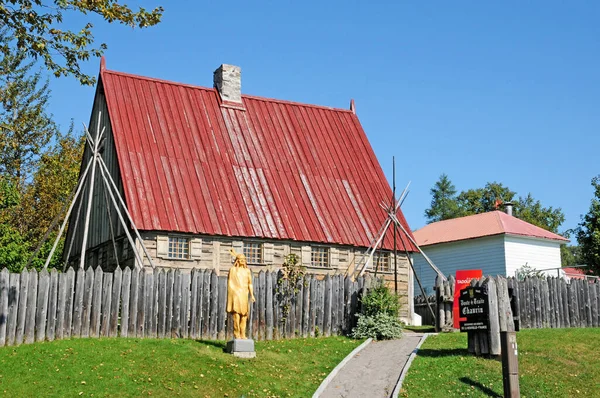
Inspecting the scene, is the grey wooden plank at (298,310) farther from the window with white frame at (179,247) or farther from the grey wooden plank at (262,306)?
the window with white frame at (179,247)

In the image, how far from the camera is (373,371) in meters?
20.2

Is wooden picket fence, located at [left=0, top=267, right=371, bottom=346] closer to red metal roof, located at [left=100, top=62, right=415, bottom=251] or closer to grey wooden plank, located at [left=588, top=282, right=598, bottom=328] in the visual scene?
red metal roof, located at [left=100, top=62, right=415, bottom=251]

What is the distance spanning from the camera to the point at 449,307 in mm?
27938

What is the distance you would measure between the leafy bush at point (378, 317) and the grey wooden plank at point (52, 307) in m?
9.62

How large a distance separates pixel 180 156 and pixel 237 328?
44.0 feet

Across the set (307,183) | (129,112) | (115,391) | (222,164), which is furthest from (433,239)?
(115,391)

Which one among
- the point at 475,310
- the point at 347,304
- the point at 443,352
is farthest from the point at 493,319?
the point at 347,304

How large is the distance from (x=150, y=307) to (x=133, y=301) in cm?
53

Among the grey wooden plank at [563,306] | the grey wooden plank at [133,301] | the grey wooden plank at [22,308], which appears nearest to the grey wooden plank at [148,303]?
the grey wooden plank at [133,301]

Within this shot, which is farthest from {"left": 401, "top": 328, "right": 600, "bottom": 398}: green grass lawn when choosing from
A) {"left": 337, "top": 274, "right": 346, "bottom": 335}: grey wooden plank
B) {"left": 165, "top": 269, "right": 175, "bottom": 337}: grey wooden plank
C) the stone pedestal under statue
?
{"left": 165, "top": 269, "right": 175, "bottom": 337}: grey wooden plank

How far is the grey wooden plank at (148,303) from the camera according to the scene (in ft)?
73.5

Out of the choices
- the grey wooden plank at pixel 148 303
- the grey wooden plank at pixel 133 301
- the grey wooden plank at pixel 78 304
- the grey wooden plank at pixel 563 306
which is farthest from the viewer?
the grey wooden plank at pixel 563 306

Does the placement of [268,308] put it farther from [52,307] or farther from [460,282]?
[460,282]

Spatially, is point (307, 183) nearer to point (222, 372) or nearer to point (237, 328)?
point (237, 328)
